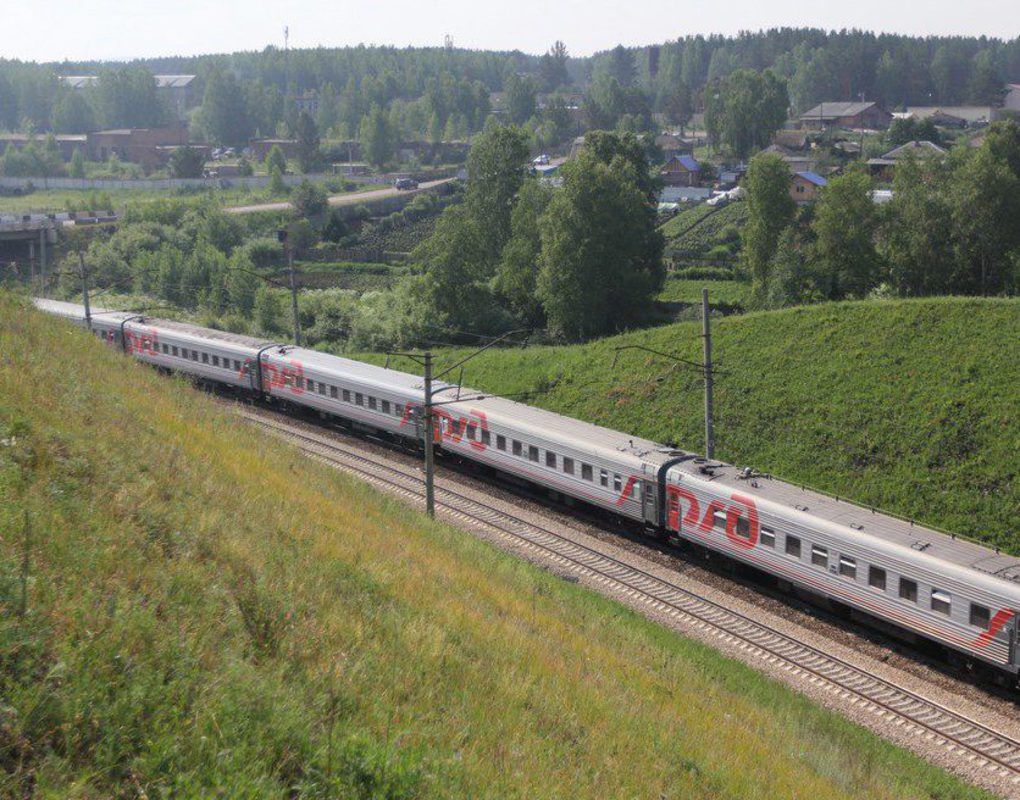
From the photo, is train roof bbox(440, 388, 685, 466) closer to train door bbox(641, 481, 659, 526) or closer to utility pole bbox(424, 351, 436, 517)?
train door bbox(641, 481, 659, 526)

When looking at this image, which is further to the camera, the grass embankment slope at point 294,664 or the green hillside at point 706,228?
the green hillside at point 706,228

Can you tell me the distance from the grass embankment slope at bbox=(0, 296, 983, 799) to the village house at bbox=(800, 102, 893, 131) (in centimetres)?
16806

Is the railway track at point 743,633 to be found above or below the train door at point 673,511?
below

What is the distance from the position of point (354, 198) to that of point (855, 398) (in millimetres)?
94792

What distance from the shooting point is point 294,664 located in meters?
11.5

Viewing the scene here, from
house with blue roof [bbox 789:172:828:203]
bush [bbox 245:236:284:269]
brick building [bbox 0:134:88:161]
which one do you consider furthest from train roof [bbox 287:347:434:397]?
brick building [bbox 0:134:88:161]

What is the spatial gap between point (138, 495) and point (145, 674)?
4.69 meters

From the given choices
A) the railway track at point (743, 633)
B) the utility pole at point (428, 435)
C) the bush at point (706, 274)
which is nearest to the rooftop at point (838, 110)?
the bush at point (706, 274)

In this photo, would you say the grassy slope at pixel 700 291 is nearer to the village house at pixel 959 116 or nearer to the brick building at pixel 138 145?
the village house at pixel 959 116

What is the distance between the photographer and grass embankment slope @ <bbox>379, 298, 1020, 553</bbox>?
29375 millimetres

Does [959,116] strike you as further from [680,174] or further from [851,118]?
[680,174]

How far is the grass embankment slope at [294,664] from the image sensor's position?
920 centimetres

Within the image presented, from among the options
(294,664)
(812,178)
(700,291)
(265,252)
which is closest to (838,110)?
(812,178)

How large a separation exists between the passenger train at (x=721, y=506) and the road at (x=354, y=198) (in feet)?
231
